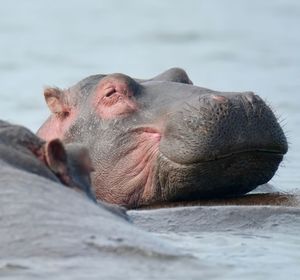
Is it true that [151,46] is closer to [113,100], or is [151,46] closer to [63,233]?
[113,100]

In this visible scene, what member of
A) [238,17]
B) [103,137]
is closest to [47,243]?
[103,137]

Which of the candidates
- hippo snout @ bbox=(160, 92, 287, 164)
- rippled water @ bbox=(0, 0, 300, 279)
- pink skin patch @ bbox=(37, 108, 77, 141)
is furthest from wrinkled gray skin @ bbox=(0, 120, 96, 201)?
rippled water @ bbox=(0, 0, 300, 279)

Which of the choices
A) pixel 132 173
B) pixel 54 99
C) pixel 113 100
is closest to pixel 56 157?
pixel 132 173

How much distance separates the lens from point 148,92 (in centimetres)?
1027

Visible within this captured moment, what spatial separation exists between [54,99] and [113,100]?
816 millimetres

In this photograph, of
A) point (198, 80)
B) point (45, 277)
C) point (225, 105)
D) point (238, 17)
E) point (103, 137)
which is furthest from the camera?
point (238, 17)

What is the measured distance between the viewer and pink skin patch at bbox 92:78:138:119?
33.6ft

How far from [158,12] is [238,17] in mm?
2073

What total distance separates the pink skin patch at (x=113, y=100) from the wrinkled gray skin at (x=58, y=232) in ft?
16.4

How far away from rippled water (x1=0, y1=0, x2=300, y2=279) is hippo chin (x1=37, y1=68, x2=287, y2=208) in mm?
4017

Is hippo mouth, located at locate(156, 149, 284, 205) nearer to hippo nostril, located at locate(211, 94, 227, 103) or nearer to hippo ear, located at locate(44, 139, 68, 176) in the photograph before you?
hippo nostril, located at locate(211, 94, 227, 103)

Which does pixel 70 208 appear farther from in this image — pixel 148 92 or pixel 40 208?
pixel 148 92

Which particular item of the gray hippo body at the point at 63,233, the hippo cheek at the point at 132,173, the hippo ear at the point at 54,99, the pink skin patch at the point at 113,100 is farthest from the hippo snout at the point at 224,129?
the gray hippo body at the point at 63,233

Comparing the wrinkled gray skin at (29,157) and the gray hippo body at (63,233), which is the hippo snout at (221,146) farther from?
the wrinkled gray skin at (29,157)
